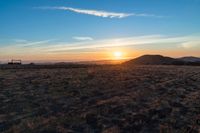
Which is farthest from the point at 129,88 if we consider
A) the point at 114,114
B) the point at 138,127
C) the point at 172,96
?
the point at 138,127

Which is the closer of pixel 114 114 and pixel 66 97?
pixel 114 114

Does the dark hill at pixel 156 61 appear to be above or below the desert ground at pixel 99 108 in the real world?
above

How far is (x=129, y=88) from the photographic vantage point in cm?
2269

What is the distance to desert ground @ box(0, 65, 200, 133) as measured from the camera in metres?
13.5

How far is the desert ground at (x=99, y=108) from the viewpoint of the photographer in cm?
1347

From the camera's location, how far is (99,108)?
53.4 ft

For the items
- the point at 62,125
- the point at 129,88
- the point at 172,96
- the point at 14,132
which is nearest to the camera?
the point at 14,132

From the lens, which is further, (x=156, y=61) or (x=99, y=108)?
(x=156, y=61)

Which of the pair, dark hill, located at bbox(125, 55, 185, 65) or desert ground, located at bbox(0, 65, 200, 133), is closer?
desert ground, located at bbox(0, 65, 200, 133)

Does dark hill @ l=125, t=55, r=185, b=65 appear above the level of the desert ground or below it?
above

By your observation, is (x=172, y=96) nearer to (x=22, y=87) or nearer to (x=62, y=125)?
(x=62, y=125)

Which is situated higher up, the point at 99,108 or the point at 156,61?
the point at 156,61

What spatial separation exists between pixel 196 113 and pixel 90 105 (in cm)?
620

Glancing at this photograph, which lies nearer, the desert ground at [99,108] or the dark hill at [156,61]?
the desert ground at [99,108]
